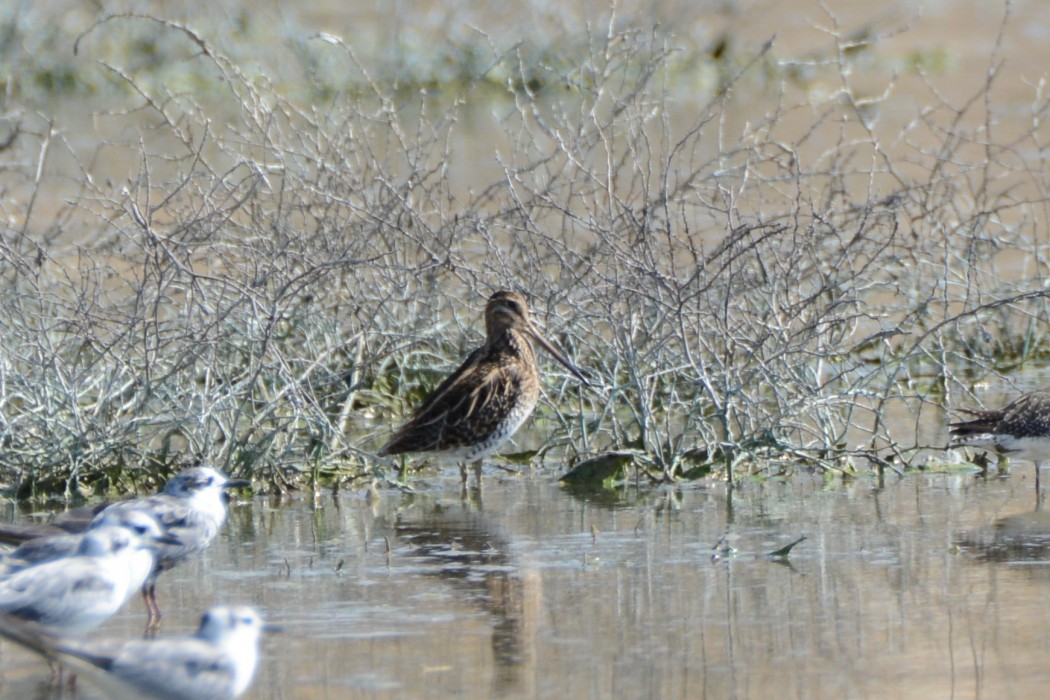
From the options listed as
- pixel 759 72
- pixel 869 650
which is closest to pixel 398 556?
pixel 869 650

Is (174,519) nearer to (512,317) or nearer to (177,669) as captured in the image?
(177,669)

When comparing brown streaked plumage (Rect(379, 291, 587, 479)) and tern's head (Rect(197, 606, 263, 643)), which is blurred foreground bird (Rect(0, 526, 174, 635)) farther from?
brown streaked plumage (Rect(379, 291, 587, 479))

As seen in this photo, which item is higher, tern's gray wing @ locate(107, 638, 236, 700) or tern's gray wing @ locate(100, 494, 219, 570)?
tern's gray wing @ locate(100, 494, 219, 570)

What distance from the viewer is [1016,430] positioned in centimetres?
886

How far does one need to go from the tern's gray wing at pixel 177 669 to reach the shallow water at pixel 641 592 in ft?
2.31

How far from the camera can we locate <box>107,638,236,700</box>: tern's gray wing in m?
4.98

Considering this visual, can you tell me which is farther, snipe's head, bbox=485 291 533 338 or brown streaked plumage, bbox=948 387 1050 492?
snipe's head, bbox=485 291 533 338

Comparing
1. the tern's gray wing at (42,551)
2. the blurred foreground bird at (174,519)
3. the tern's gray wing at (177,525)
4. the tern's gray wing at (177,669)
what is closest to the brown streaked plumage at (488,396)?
the blurred foreground bird at (174,519)

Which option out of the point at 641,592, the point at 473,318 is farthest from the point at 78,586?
the point at 473,318

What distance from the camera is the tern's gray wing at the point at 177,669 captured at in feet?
16.4

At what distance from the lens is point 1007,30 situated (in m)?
29.2

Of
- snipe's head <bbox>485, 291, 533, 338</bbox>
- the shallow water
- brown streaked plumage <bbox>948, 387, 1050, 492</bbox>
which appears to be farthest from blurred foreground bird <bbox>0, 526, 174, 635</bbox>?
brown streaked plumage <bbox>948, 387, 1050, 492</bbox>

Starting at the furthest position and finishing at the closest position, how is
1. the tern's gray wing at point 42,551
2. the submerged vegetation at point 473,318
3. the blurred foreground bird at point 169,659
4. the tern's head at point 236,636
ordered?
the submerged vegetation at point 473,318, the tern's gray wing at point 42,551, the tern's head at point 236,636, the blurred foreground bird at point 169,659

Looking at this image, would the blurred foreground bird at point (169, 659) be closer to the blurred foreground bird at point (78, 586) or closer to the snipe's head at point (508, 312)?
the blurred foreground bird at point (78, 586)
